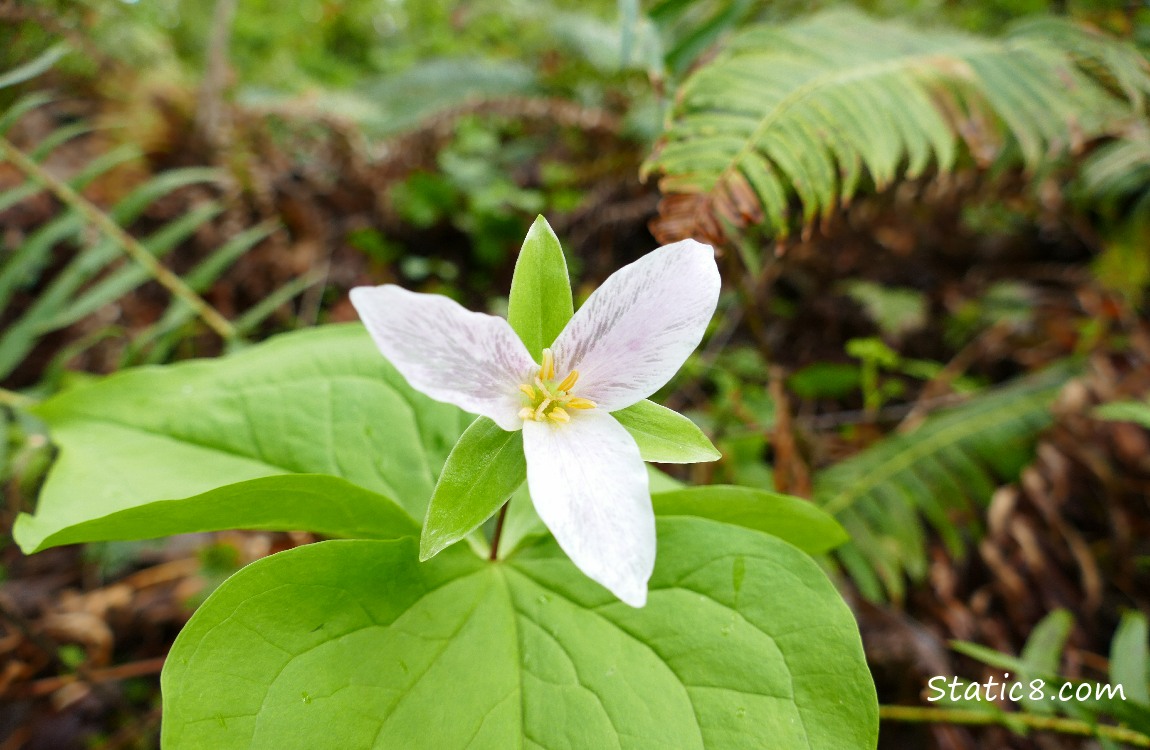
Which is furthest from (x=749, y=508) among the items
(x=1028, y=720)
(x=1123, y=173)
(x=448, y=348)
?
(x=1123, y=173)

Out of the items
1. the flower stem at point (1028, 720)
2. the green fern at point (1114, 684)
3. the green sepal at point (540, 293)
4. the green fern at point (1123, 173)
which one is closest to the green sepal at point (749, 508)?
the green sepal at point (540, 293)

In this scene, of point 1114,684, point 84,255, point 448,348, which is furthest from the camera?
point 84,255

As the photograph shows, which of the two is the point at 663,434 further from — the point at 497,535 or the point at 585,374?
the point at 497,535

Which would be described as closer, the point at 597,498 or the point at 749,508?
the point at 597,498

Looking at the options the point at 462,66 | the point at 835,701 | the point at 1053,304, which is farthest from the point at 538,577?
the point at 462,66

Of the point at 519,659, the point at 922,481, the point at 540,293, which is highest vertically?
the point at 540,293

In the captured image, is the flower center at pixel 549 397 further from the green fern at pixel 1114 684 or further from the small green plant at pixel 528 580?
the green fern at pixel 1114 684

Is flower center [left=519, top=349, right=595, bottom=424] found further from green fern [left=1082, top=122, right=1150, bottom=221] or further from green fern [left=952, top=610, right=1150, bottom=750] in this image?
green fern [left=1082, top=122, right=1150, bottom=221]

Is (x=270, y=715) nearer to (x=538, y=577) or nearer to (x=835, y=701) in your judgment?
(x=538, y=577)

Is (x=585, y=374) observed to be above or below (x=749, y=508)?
above
